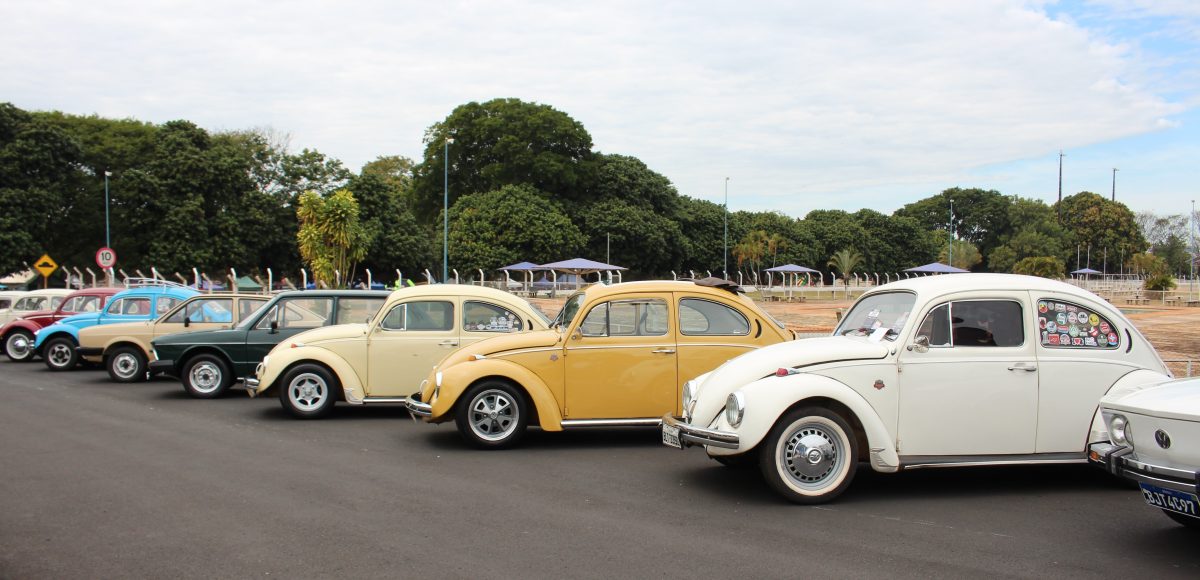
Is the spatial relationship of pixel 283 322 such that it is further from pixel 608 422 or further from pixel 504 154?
pixel 504 154

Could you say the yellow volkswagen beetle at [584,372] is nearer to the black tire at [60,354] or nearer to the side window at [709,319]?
the side window at [709,319]

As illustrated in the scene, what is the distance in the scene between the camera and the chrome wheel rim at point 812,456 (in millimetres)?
6547

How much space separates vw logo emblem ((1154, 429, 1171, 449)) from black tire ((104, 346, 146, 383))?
50.1 feet

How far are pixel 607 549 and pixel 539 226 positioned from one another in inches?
2088

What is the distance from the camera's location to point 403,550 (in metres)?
5.45

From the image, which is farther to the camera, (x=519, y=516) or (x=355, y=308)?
(x=355, y=308)

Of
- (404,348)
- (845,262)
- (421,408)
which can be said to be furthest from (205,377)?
(845,262)

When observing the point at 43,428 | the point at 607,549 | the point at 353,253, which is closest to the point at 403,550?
the point at 607,549

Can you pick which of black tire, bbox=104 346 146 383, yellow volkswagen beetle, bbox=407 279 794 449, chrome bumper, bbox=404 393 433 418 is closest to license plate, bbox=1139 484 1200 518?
yellow volkswagen beetle, bbox=407 279 794 449

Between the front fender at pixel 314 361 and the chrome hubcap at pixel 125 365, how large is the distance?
6140 mm

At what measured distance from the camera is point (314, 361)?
35.2 feet

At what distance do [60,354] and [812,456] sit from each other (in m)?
16.6

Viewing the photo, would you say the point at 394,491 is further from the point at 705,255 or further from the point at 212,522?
the point at 705,255

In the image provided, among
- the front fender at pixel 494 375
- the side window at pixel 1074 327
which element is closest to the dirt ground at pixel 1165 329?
the front fender at pixel 494 375
